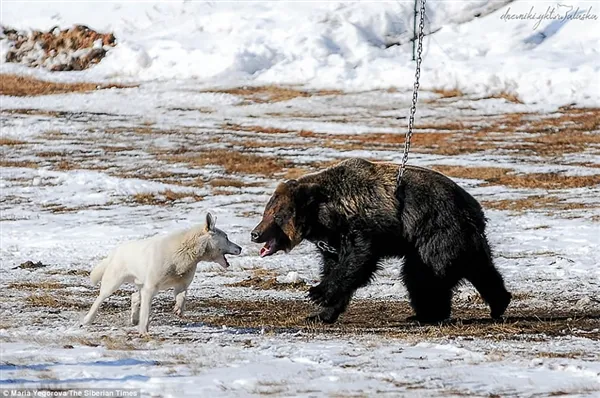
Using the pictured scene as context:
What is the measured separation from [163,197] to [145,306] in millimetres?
16850

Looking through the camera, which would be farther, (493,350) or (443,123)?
(443,123)

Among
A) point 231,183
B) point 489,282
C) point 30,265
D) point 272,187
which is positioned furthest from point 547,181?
point 489,282

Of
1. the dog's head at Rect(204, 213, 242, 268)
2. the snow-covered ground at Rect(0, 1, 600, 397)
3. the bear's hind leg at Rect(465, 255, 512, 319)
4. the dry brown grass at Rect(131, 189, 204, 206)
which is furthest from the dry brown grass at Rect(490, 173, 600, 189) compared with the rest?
the dog's head at Rect(204, 213, 242, 268)

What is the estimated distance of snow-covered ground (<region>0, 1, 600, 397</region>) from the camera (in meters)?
7.48

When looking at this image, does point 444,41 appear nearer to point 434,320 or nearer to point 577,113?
point 577,113

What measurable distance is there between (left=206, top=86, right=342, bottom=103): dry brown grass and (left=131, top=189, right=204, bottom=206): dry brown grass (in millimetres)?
18935

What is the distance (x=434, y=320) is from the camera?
1069cm

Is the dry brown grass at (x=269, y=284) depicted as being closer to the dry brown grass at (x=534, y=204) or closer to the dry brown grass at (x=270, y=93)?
the dry brown grass at (x=534, y=204)

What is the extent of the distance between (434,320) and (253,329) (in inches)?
77.9

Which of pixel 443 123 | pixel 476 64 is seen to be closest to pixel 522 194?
pixel 443 123

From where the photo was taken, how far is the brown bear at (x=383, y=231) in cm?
1045

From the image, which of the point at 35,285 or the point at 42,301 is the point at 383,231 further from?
the point at 35,285

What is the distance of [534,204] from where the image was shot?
79.5 ft

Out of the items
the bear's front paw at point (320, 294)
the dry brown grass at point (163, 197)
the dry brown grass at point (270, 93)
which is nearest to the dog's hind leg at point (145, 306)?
the bear's front paw at point (320, 294)
